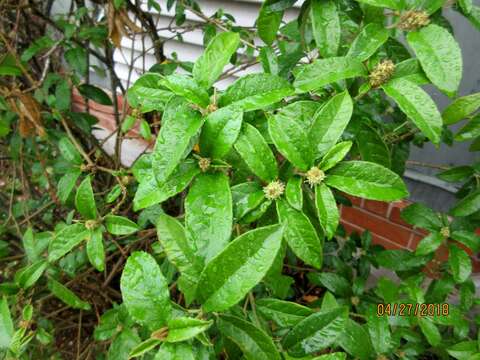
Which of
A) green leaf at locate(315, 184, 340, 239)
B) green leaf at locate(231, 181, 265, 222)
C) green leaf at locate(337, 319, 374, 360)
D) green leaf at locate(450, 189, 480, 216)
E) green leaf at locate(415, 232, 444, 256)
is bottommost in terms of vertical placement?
green leaf at locate(337, 319, 374, 360)

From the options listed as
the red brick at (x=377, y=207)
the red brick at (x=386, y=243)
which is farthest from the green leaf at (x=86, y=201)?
the red brick at (x=386, y=243)

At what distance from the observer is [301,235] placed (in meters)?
0.56

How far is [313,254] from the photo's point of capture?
1.84ft

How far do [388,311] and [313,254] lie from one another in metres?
0.48

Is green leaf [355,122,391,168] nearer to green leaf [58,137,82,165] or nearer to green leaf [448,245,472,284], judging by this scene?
green leaf [448,245,472,284]

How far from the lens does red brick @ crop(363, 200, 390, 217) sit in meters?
1.84

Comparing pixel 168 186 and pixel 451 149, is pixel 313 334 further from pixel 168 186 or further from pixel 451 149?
pixel 451 149

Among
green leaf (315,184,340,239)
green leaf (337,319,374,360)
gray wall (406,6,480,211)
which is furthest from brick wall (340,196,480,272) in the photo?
green leaf (315,184,340,239)

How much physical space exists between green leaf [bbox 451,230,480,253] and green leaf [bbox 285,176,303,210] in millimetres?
590

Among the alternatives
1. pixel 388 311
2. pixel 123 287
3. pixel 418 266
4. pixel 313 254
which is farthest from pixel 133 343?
pixel 418 266

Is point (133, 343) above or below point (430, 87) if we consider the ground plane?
below

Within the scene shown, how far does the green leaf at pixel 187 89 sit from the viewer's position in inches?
22.3

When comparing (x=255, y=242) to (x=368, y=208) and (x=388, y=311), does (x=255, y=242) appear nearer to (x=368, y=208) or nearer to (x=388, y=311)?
(x=388, y=311)

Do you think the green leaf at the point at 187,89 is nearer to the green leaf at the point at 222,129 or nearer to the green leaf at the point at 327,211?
the green leaf at the point at 222,129
